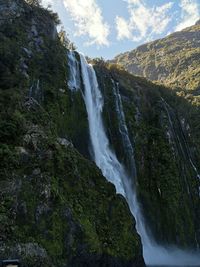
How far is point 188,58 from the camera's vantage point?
109750mm

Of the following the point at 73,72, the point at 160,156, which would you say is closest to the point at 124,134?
the point at 160,156

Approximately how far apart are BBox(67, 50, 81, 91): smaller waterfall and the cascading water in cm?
64

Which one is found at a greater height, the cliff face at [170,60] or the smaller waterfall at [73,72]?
the cliff face at [170,60]

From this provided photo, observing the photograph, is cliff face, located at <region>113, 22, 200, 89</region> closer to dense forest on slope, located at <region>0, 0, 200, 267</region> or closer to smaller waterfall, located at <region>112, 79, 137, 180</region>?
dense forest on slope, located at <region>0, 0, 200, 267</region>

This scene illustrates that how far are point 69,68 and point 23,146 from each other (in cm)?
1737

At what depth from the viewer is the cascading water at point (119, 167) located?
31.6 m

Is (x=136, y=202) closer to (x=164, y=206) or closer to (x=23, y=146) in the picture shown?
(x=164, y=206)

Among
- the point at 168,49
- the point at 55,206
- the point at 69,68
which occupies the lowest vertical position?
the point at 55,206

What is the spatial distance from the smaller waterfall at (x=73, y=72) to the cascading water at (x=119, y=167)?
64 centimetres

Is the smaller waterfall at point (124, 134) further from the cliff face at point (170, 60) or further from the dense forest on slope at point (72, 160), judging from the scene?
the cliff face at point (170, 60)

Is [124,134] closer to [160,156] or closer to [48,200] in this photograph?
[160,156]

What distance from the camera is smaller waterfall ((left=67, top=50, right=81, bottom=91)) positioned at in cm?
3619

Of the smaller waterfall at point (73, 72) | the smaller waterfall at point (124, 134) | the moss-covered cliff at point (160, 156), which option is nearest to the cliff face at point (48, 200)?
the smaller waterfall at point (73, 72)

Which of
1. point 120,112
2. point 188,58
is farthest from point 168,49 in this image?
point 120,112
